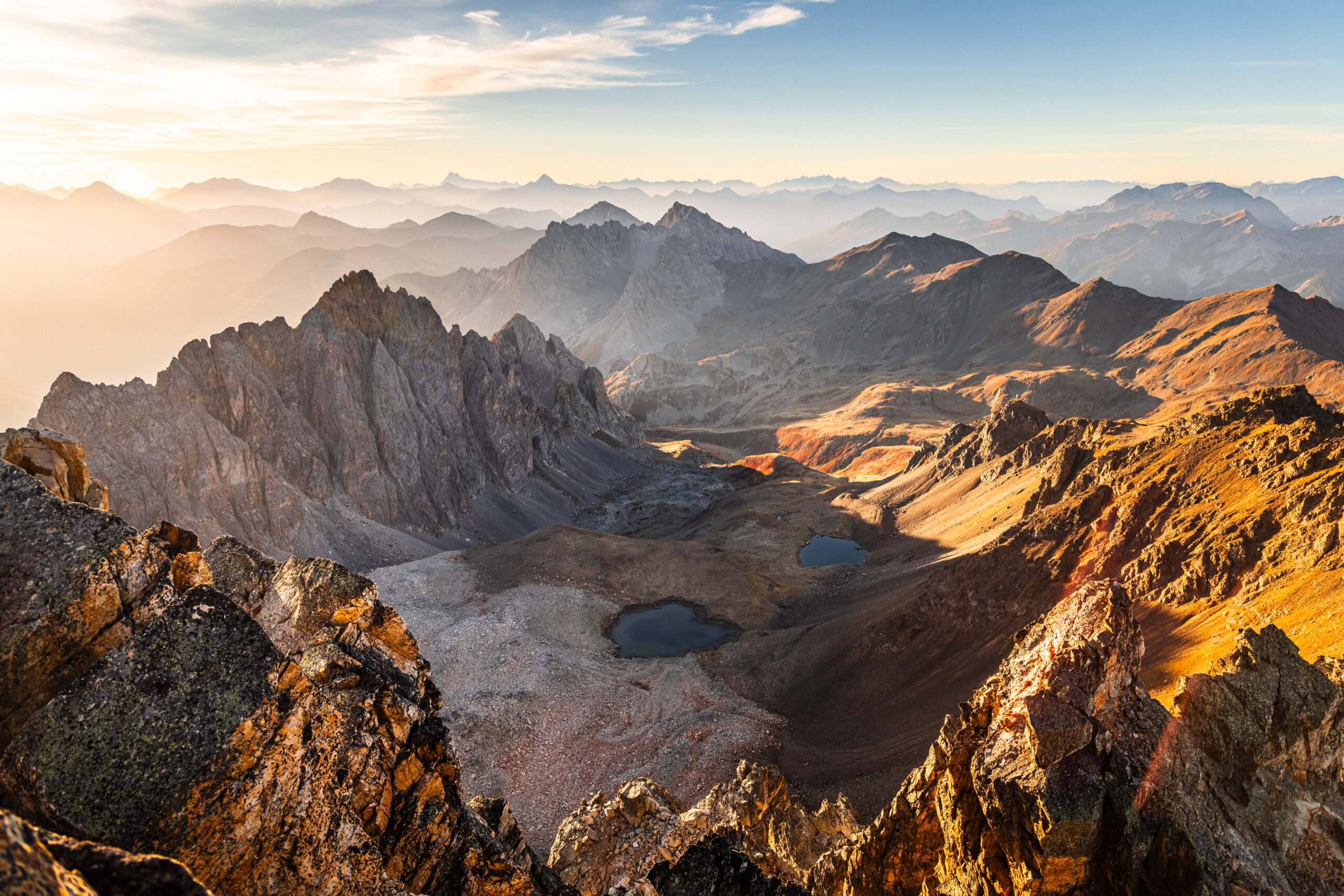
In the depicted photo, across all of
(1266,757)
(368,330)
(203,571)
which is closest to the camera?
(203,571)

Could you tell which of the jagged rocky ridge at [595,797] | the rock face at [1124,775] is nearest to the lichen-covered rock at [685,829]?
the jagged rocky ridge at [595,797]

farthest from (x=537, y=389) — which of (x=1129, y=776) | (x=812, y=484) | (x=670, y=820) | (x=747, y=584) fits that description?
(x=1129, y=776)

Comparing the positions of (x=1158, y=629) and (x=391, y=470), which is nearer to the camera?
(x=1158, y=629)

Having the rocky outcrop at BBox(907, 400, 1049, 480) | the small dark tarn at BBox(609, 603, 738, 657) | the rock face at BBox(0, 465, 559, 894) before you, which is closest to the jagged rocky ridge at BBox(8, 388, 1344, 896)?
the rock face at BBox(0, 465, 559, 894)

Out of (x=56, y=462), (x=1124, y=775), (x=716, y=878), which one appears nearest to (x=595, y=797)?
(x=716, y=878)

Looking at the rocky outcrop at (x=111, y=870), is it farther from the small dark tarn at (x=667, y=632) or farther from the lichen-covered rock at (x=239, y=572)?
the small dark tarn at (x=667, y=632)

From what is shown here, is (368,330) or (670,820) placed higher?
(368,330)

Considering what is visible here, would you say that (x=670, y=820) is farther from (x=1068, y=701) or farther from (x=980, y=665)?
(x=980, y=665)

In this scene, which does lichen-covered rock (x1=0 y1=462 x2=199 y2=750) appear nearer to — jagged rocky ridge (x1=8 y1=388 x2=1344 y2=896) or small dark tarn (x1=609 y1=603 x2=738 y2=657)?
jagged rocky ridge (x1=8 y1=388 x2=1344 y2=896)
